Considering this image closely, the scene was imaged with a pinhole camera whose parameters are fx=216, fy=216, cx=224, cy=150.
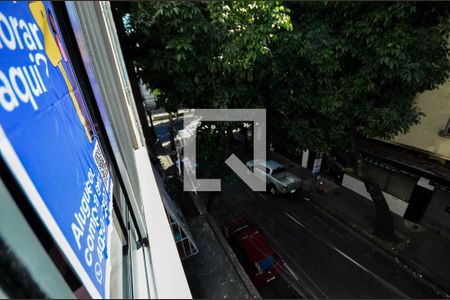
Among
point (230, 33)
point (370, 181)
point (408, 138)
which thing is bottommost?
point (370, 181)

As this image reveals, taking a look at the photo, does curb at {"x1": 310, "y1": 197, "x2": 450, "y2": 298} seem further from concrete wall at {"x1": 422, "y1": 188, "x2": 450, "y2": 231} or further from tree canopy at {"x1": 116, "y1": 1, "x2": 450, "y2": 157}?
tree canopy at {"x1": 116, "y1": 1, "x2": 450, "y2": 157}

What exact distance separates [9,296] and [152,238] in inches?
25.1

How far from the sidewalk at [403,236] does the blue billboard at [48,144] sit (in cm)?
971

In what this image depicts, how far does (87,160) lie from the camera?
1293mm

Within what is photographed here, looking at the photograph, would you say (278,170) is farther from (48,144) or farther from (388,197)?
(48,144)

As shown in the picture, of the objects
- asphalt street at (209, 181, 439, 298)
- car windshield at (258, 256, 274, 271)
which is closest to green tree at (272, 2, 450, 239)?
car windshield at (258, 256, 274, 271)

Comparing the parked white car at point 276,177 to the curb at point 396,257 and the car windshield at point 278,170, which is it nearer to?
the car windshield at point 278,170

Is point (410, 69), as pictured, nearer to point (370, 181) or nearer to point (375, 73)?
point (375, 73)

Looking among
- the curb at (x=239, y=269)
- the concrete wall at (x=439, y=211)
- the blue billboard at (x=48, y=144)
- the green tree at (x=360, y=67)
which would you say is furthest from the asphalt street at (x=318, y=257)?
the blue billboard at (x=48, y=144)

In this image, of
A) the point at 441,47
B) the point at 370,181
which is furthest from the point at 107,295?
the point at 370,181

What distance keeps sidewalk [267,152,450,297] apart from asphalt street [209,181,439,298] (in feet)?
1.12

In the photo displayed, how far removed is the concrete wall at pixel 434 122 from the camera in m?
6.97

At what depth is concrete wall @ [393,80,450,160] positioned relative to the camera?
697 cm

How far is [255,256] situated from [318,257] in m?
2.61
